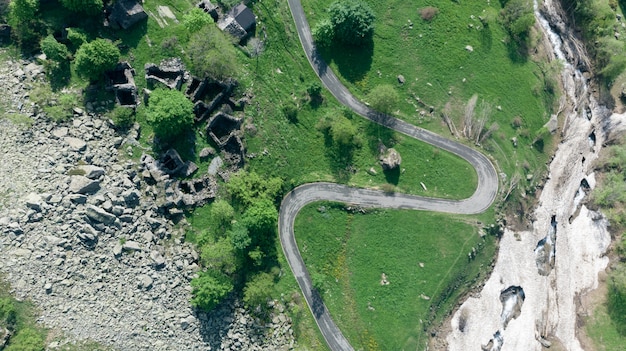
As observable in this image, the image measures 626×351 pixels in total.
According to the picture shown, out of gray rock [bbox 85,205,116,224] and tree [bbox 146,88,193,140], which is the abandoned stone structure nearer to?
tree [bbox 146,88,193,140]

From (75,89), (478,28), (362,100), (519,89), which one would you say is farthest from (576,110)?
(75,89)

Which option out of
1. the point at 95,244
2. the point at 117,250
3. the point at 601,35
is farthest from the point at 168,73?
the point at 601,35

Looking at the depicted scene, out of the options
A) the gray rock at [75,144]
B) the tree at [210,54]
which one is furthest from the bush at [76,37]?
the tree at [210,54]

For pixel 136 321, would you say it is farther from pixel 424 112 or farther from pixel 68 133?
pixel 424 112

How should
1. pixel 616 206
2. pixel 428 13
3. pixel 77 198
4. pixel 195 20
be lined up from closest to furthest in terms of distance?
pixel 77 198 → pixel 195 20 → pixel 428 13 → pixel 616 206

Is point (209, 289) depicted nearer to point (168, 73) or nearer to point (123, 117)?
point (123, 117)
